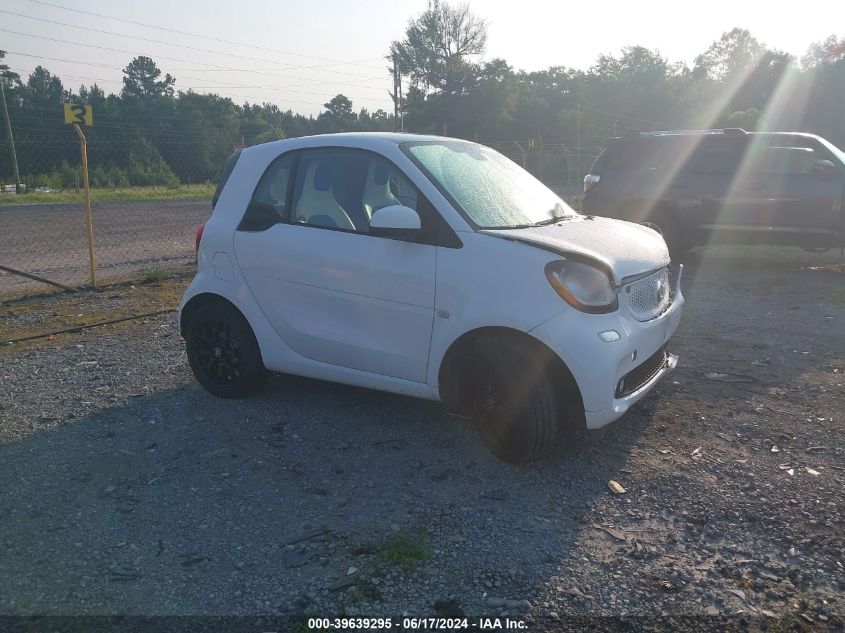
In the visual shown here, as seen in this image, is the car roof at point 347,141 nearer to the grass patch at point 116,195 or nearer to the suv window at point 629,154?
the suv window at point 629,154

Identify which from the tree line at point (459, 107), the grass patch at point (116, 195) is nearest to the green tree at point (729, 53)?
the tree line at point (459, 107)

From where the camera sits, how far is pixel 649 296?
444 cm

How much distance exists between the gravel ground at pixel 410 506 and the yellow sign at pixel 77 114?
180 inches

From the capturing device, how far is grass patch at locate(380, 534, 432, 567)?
3272 mm

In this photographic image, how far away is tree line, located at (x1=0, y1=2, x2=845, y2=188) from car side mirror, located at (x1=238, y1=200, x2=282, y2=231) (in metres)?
12.5

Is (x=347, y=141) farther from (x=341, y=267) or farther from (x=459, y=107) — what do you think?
(x=459, y=107)

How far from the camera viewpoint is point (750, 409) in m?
4.97

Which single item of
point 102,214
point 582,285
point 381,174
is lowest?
point 102,214

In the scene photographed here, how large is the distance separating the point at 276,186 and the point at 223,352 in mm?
1220

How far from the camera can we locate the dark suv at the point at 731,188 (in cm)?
1041

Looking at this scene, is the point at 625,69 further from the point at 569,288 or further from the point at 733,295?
the point at 569,288

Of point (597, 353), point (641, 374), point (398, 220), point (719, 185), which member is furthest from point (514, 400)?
point (719, 185)

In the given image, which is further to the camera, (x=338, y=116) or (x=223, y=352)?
(x=338, y=116)

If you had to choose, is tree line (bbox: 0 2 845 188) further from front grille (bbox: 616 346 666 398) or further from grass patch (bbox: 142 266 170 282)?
front grille (bbox: 616 346 666 398)
